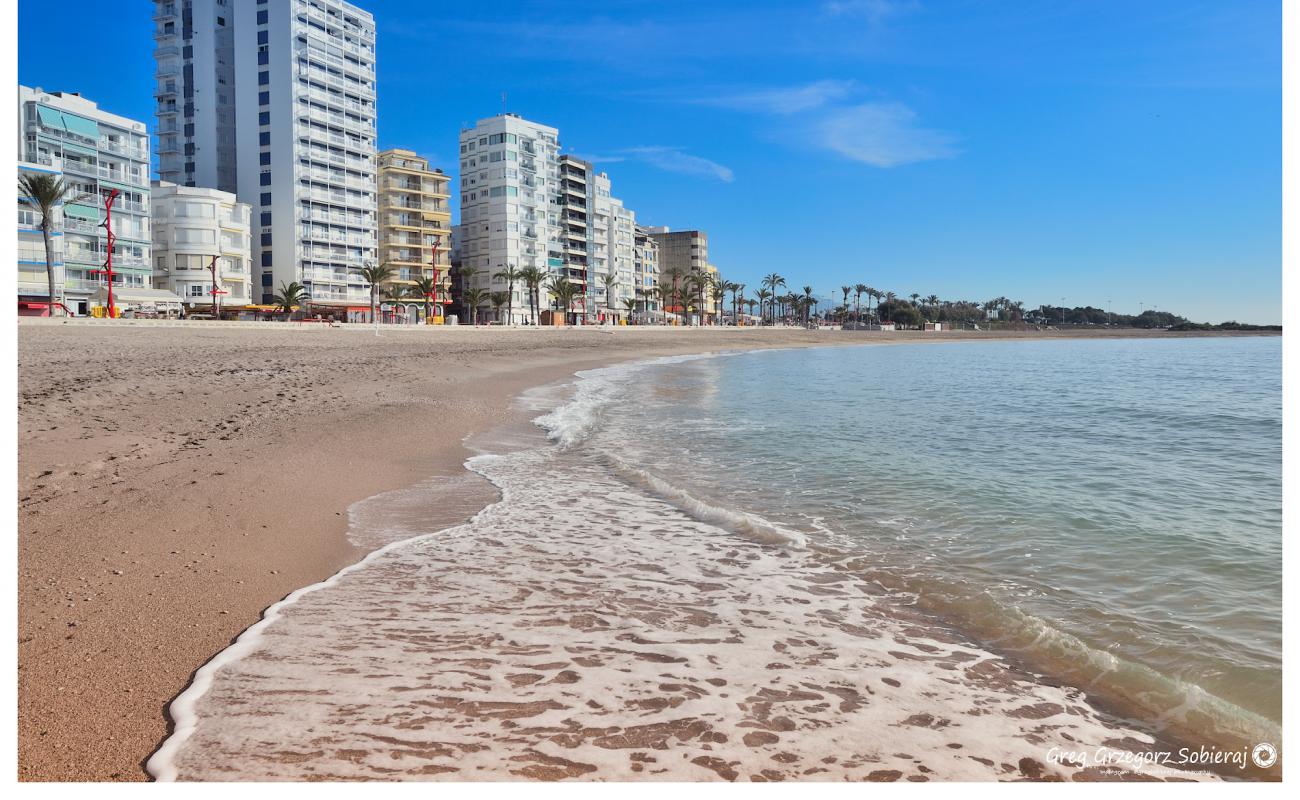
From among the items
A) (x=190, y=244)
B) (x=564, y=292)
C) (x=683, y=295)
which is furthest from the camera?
(x=683, y=295)

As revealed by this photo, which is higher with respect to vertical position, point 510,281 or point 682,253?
point 682,253

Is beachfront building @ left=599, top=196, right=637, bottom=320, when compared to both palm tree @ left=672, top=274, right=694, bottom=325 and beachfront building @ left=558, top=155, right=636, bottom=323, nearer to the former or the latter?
beachfront building @ left=558, top=155, right=636, bottom=323

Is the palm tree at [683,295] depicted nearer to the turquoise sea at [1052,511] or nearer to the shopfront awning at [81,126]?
the shopfront awning at [81,126]

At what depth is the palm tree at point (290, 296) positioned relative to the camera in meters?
75.3

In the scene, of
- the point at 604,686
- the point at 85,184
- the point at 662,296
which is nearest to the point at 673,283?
the point at 662,296

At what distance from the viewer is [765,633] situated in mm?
5258

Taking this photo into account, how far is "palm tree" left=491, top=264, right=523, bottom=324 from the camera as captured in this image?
320ft

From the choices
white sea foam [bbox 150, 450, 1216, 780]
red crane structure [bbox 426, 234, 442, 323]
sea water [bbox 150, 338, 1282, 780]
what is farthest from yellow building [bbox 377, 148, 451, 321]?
white sea foam [bbox 150, 450, 1216, 780]

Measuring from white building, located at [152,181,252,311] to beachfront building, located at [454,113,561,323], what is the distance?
34039 mm

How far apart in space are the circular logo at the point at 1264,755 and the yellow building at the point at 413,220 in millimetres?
94766

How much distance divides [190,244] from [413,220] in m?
29.3

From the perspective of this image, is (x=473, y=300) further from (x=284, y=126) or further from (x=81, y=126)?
(x=81, y=126)
